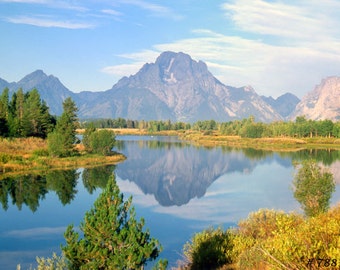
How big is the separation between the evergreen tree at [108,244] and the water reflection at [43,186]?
3249cm

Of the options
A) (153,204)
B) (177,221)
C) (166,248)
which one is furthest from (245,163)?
(166,248)

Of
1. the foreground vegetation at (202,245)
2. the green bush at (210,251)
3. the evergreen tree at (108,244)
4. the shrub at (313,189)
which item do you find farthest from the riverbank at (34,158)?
the evergreen tree at (108,244)

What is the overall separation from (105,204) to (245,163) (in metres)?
86.3

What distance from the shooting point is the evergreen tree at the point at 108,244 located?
17.2 metres

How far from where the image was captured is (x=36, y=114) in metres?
101

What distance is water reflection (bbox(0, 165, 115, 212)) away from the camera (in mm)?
51688

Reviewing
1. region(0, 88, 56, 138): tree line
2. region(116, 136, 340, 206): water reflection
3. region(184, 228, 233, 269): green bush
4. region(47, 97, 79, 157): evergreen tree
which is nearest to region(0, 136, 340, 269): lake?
region(116, 136, 340, 206): water reflection

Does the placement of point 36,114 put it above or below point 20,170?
above

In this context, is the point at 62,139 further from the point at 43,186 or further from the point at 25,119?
the point at 43,186

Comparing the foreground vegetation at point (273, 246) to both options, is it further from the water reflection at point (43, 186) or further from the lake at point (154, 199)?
the water reflection at point (43, 186)

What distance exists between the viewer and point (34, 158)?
256 ft

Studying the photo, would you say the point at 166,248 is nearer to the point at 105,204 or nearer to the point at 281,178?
the point at 105,204

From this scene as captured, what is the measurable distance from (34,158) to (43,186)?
20615mm

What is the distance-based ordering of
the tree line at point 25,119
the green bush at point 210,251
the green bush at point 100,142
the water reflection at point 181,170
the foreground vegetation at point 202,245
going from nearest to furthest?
the foreground vegetation at point 202,245 → the green bush at point 210,251 → the water reflection at point 181,170 → the tree line at point 25,119 → the green bush at point 100,142
